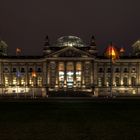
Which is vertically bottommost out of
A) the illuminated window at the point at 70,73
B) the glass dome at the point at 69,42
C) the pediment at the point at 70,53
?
the illuminated window at the point at 70,73

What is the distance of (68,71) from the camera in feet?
507

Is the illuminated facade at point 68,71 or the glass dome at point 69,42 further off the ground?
the glass dome at point 69,42

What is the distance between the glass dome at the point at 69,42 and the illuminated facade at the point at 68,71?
2.95 meters

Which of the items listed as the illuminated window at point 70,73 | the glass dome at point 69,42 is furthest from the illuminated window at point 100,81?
the glass dome at point 69,42

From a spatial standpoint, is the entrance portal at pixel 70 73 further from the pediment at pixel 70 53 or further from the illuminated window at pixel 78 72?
the pediment at pixel 70 53

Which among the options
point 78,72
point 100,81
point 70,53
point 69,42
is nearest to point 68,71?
point 78,72

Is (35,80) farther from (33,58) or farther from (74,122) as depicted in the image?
(74,122)

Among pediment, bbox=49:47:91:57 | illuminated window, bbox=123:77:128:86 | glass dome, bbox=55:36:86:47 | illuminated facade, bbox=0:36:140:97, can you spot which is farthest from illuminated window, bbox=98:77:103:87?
glass dome, bbox=55:36:86:47

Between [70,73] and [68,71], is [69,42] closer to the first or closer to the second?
[68,71]

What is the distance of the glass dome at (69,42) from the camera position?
166125mm

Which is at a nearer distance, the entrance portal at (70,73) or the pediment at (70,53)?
the entrance portal at (70,73)

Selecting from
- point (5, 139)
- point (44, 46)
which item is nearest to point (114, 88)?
point (44, 46)

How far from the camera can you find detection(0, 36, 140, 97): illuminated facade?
153 meters

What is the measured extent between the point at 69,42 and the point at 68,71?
1746cm
